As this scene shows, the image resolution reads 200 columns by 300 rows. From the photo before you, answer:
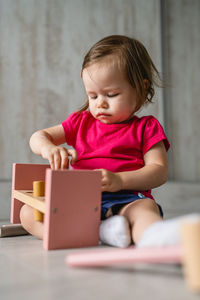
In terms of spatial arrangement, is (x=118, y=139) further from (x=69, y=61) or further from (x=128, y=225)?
(x=69, y=61)

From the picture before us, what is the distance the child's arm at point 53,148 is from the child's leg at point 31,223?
0.47ft

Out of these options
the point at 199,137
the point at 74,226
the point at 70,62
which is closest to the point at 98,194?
the point at 74,226

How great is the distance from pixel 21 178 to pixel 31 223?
18 cm

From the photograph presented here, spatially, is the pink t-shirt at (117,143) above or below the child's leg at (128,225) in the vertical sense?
above

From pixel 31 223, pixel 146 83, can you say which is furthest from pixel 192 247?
pixel 146 83

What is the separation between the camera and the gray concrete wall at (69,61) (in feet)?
5.32

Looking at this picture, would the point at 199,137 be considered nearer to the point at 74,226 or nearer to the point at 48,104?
the point at 48,104

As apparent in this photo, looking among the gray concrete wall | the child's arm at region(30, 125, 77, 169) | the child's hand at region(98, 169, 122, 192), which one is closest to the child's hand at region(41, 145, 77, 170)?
the child's arm at region(30, 125, 77, 169)

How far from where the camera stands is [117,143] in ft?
3.09

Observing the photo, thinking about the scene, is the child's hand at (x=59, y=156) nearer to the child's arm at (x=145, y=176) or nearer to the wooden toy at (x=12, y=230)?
the child's arm at (x=145, y=176)

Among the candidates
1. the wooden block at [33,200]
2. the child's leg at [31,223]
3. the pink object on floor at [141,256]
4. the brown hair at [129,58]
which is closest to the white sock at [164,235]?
the pink object on floor at [141,256]

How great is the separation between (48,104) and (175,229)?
1.29 metres

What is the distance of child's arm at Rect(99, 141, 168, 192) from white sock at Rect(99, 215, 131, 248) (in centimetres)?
7

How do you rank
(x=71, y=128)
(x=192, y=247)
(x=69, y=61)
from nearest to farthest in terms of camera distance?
(x=192, y=247) < (x=71, y=128) < (x=69, y=61)
